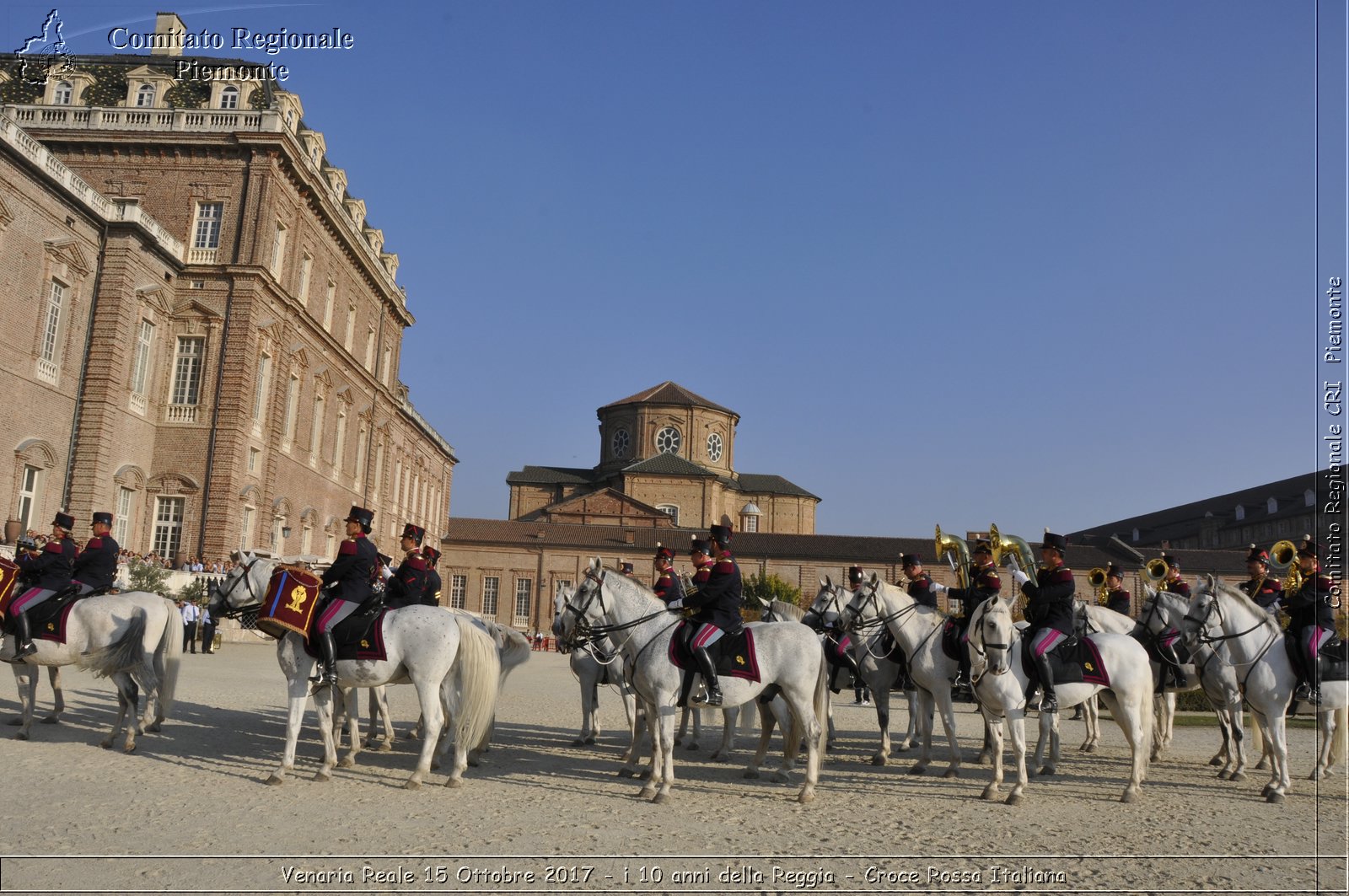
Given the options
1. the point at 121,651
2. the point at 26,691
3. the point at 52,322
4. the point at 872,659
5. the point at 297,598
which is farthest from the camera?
the point at 52,322

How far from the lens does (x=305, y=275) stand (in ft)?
129

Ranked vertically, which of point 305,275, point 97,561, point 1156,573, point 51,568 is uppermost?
point 305,275

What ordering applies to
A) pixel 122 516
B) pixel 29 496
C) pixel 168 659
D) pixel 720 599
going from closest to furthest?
pixel 720 599
pixel 168 659
pixel 29 496
pixel 122 516

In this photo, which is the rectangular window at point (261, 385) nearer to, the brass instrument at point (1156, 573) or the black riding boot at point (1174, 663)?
the brass instrument at point (1156, 573)

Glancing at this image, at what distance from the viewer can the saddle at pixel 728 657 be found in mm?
9156

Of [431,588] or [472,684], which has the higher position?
[431,588]

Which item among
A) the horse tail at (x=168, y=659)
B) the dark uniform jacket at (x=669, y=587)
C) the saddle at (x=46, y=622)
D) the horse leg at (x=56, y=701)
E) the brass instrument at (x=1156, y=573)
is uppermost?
the brass instrument at (x=1156, y=573)

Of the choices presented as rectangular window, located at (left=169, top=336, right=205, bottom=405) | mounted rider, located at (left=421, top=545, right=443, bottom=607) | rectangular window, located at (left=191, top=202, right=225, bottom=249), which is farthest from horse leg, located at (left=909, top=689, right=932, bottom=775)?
rectangular window, located at (left=191, top=202, right=225, bottom=249)

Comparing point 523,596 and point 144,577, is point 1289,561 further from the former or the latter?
point 523,596

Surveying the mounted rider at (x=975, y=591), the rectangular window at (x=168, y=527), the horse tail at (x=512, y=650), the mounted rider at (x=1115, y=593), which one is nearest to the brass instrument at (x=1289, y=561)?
the mounted rider at (x=1115, y=593)

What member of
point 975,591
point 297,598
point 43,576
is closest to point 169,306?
point 43,576

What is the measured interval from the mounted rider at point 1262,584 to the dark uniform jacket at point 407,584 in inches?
388

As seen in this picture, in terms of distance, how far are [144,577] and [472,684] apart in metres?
20.5

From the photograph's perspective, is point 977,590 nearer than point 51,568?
Yes
